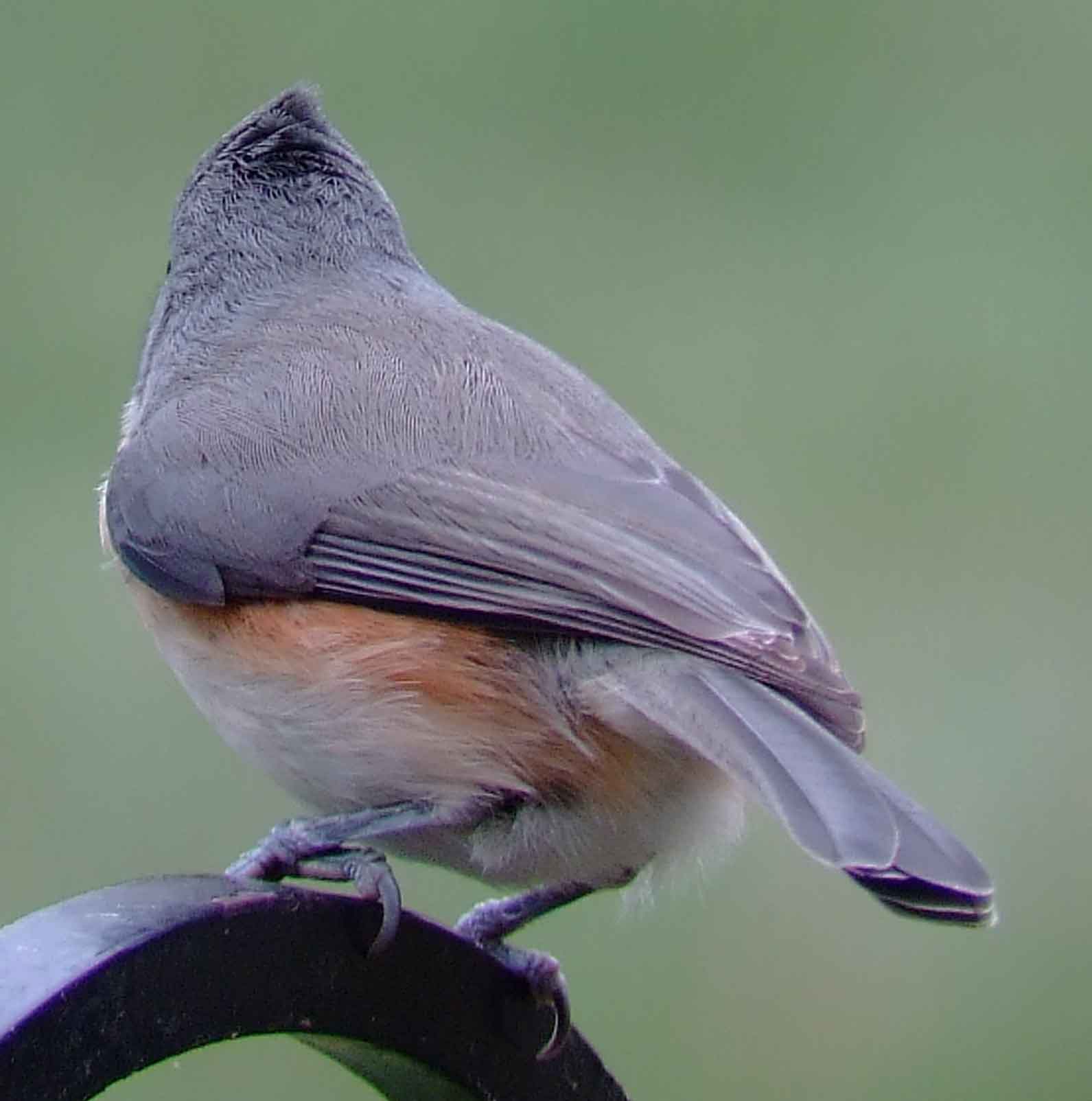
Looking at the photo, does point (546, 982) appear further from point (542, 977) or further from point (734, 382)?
point (734, 382)

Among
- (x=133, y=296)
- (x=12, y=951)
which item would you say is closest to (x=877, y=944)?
(x=133, y=296)

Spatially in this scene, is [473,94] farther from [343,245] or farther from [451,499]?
[451,499]

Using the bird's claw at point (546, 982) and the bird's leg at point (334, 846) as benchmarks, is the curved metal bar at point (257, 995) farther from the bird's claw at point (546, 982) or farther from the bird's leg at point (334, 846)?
the bird's leg at point (334, 846)

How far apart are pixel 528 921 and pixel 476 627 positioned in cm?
47

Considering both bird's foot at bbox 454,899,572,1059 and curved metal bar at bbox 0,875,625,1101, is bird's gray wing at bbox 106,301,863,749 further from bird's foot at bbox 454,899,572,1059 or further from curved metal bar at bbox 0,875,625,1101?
curved metal bar at bbox 0,875,625,1101

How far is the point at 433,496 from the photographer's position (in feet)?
11.3

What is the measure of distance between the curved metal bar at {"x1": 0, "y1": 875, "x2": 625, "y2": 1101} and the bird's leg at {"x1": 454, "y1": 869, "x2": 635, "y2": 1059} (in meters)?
0.09

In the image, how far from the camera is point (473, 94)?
6992 mm

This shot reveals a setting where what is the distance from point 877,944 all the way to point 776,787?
213 centimetres

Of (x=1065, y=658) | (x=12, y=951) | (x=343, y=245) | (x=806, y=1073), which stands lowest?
(x=806, y=1073)

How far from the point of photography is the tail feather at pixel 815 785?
2.71m

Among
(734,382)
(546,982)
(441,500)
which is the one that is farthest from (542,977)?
(734,382)

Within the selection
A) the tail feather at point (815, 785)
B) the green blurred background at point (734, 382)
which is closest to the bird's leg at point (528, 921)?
the green blurred background at point (734, 382)

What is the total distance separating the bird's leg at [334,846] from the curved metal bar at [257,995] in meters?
0.21
